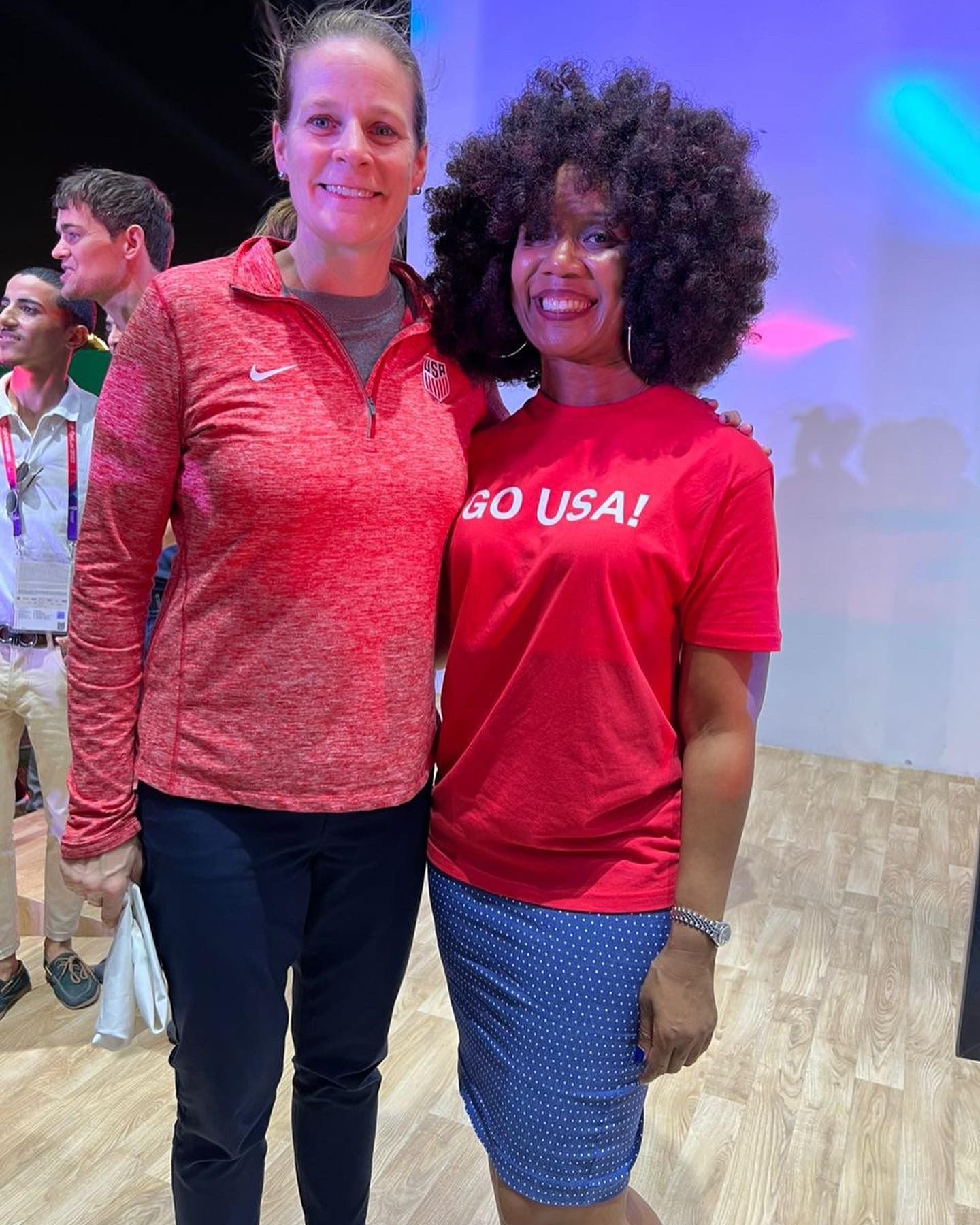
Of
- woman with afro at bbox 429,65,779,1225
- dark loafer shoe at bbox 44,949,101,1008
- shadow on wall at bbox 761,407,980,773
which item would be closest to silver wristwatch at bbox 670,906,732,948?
woman with afro at bbox 429,65,779,1225

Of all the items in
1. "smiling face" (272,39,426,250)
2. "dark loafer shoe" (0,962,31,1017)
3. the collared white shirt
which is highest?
"smiling face" (272,39,426,250)

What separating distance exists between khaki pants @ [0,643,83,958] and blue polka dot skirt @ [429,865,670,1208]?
4.85 ft

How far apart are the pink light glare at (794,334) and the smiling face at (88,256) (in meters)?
2.87

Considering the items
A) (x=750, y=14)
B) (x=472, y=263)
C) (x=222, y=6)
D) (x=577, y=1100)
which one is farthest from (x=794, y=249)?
(x=577, y=1100)

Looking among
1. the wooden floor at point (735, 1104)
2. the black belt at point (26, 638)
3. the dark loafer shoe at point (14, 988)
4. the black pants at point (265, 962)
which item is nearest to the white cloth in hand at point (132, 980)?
the black pants at point (265, 962)

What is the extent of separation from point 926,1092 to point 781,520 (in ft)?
9.21

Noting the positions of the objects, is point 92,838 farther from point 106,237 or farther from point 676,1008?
point 106,237

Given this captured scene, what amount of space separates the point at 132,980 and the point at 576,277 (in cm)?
102

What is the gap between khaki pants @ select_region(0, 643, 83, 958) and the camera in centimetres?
244

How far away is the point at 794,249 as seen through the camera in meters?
4.43

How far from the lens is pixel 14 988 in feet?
8.26

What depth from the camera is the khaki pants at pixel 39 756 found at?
8.02 ft

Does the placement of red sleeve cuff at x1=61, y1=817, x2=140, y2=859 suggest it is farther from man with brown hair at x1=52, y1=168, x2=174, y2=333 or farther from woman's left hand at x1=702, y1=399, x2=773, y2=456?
man with brown hair at x1=52, y1=168, x2=174, y2=333

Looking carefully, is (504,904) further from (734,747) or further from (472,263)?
(472,263)
